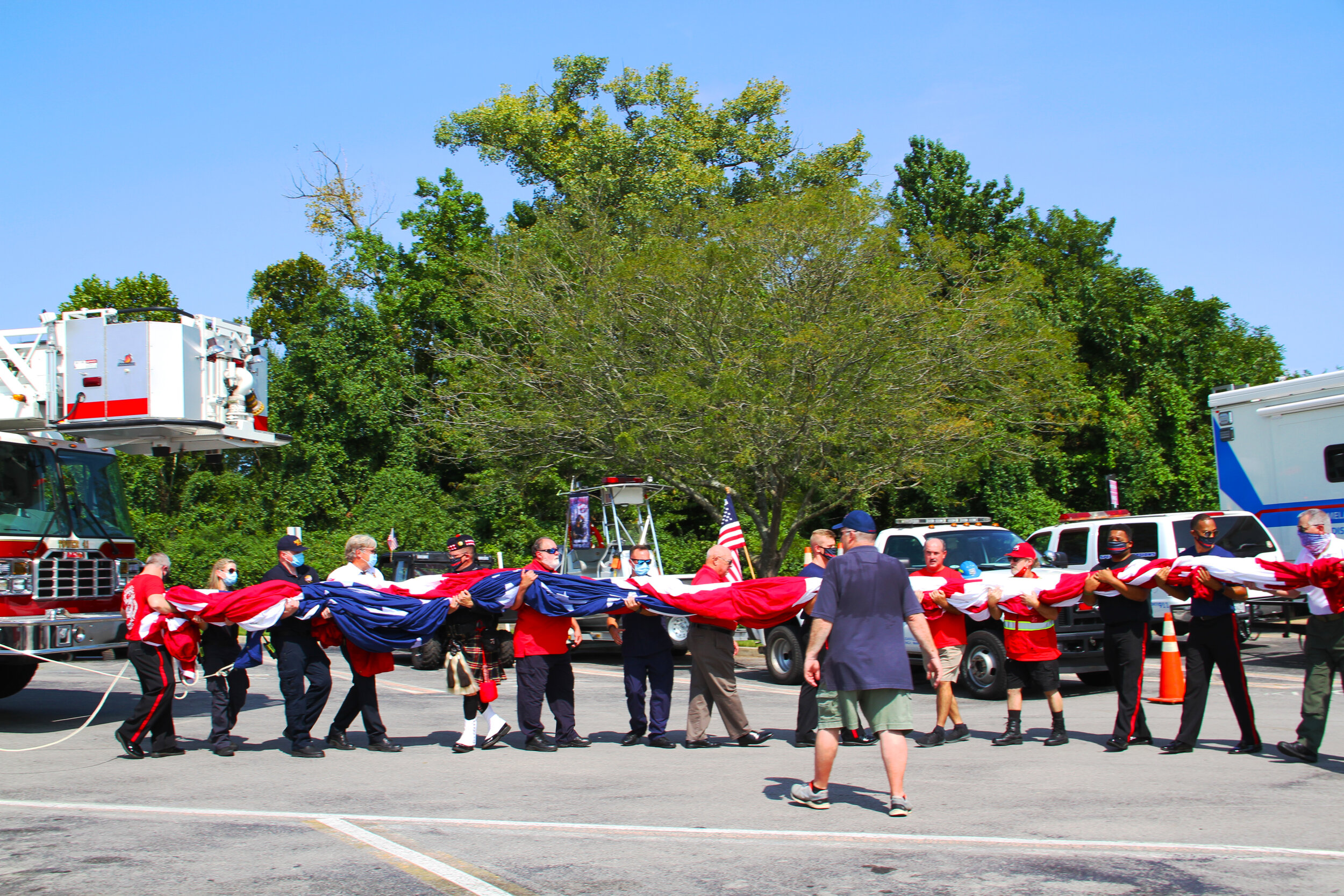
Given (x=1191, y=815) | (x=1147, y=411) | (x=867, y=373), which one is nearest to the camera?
(x=1191, y=815)

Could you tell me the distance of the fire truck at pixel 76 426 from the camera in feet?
35.2

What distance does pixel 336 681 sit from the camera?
1630cm

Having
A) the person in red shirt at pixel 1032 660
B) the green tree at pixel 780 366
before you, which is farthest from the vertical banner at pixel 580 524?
the person in red shirt at pixel 1032 660

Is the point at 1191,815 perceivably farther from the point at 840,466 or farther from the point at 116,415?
the point at 840,466

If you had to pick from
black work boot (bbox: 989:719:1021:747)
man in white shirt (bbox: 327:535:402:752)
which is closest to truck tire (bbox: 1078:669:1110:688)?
black work boot (bbox: 989:719:1021:747)

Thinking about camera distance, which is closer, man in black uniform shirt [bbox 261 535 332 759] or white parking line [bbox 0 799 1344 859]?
white parking line [bbox 0 799 1344 859]

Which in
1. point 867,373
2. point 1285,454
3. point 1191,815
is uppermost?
point 867,373

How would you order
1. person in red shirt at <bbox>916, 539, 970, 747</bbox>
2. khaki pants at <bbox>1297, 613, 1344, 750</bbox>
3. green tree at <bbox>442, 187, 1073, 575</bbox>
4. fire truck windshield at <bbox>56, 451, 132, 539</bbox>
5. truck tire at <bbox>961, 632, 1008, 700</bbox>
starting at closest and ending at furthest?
1. khaki pants at <bbox>1297, 613, 1344, 750</bbox>
2. person in red shirt at <bbox>916, 539, 970, 747</bbox>
3. fire truck windshield at <bbox>56, 451, 132, 539</bbox>
4. truck tire at <bbox>961, 632, 1008, 700</bbox>
5. green tree at <bbox>442, 187, 1073, 575</bbox>

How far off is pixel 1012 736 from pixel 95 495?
9.55 meters

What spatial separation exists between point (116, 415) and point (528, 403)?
42.4 feet

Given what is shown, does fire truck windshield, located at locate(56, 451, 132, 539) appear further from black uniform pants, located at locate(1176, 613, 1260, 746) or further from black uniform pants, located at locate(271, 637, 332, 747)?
black uniform pants, located at locate(1176, 613, 1260, 746)

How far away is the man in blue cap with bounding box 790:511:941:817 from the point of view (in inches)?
261

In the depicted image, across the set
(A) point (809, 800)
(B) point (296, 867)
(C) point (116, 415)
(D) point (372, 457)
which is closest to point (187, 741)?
(C) point (116, 415)

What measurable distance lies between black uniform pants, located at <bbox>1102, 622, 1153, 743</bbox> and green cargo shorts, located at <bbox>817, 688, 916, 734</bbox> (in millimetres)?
3155
